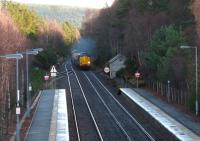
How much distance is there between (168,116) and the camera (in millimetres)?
41625

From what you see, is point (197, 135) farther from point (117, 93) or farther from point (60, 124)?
point (117, 93)

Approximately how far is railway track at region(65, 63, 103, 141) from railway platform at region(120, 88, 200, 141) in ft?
13.9

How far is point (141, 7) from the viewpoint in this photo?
81.2 m

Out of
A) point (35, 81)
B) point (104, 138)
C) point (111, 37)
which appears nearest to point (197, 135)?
point (104, 138)

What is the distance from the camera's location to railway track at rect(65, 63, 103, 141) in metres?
35.8

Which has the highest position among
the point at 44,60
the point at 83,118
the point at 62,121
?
the point at 44,60

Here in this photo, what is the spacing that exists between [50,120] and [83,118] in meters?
4.57

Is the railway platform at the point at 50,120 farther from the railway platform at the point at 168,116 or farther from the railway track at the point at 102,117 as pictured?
the railway platform at the point at 168,116

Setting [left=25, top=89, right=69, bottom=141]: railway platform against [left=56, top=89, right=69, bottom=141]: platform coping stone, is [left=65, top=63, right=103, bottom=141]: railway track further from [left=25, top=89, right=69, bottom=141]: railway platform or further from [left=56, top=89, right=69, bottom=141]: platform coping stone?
[left=25, top=89, right=69, bottom=141]: railway platform

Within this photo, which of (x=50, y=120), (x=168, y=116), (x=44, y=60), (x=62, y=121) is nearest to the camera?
(x=62, y=121)

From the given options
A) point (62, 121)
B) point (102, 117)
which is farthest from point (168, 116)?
point (62, 121)

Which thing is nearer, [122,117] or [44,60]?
[122,117]

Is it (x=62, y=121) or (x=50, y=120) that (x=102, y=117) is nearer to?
(x=62, y=121)

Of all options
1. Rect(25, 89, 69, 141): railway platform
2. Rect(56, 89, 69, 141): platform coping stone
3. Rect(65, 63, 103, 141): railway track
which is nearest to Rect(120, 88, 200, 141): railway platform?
Rect(65, 63, 103, 141): railway track
